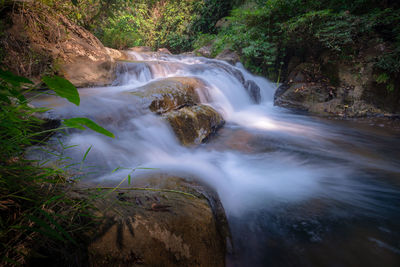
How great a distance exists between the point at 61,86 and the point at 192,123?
2819mm

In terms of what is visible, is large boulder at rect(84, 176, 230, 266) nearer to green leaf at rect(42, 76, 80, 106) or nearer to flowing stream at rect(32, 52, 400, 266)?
flowing stream at rect(32, 52, 400, 266)

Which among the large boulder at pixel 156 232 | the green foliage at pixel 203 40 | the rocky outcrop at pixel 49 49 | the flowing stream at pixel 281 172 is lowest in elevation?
the flowing stream at pixel 281 172

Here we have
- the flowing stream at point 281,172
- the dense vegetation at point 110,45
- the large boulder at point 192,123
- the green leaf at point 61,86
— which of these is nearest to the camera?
the green leaf at point 61,86

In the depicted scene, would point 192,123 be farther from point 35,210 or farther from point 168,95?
point 35,210

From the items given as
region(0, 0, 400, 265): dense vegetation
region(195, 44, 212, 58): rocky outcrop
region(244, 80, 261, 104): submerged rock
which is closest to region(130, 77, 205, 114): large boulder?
region(0, 0, 400, 265): dense vegetation

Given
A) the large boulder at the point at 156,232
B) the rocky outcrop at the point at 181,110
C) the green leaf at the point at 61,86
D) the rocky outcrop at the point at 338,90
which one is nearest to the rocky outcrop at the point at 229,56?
the rocky outcrop at the point at 338,90

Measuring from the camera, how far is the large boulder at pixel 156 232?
92cm

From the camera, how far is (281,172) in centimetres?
270

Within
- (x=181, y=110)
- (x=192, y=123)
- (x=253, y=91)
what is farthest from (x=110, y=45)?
(x=192, y=123)

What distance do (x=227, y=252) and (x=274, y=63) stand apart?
791cm

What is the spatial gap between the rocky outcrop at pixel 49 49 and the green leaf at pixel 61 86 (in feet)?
13.1

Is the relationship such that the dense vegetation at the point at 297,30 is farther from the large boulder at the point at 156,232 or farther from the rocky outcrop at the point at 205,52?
the large boulder at the point at 156,232

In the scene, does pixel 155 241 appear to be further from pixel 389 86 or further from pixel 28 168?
pixel 389 86

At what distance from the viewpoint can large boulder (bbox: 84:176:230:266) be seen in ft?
3.01
